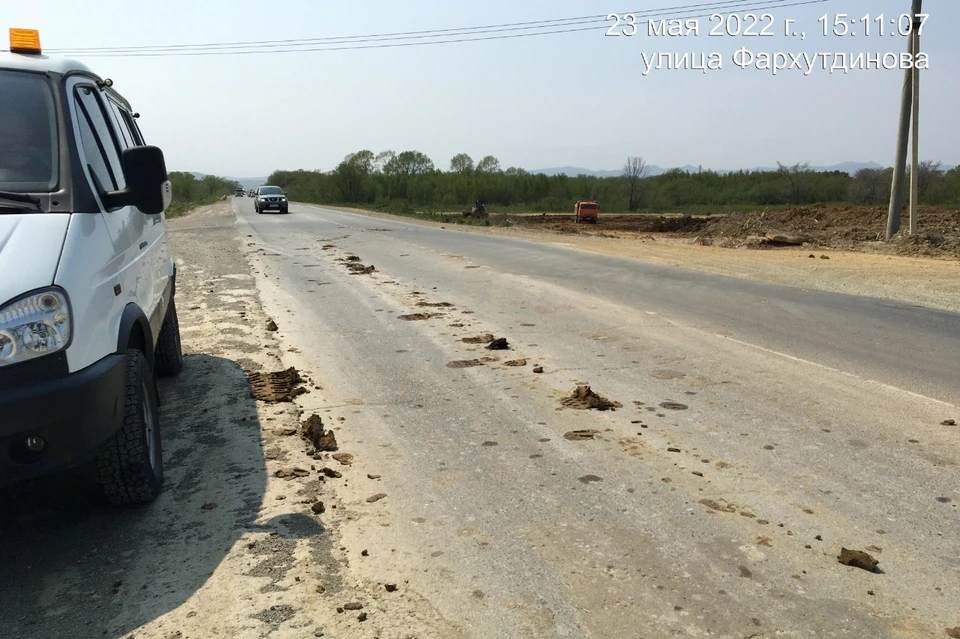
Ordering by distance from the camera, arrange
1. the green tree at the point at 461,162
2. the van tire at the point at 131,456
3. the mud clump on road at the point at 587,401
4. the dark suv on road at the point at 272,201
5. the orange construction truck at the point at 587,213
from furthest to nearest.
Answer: the green tree at the point at 461,162
the dark suv on road at the point at 272,201
the orange construction truck at the point at 587,213
the mud clump on road at the point at 587,401
the van tire at the point at 131,456

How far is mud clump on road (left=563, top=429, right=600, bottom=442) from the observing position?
5.26m

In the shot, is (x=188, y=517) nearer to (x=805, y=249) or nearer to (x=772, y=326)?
(x=772, y=326)

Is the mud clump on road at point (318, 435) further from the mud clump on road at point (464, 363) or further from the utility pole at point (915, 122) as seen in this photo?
the utility pole at point (915, 122)

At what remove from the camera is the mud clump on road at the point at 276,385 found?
6.21m

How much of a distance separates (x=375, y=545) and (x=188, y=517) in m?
1.06

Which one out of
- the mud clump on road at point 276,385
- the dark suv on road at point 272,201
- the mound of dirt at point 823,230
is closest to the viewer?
the mud clump on road at point 276,385

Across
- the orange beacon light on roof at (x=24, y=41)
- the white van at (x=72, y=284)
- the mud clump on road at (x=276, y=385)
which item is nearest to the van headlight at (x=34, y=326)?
the white van at (x=72, y=284)

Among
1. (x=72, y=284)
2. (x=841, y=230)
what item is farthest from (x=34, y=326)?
(x=841, y=230)

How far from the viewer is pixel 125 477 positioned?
12.9ft

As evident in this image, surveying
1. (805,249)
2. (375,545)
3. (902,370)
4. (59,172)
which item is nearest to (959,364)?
(902,370)

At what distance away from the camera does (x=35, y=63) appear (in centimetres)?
Answer: 450

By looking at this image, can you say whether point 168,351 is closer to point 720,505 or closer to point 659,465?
point 659,465

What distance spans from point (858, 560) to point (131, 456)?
3.46 metres

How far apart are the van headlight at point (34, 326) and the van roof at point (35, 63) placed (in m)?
1.88
